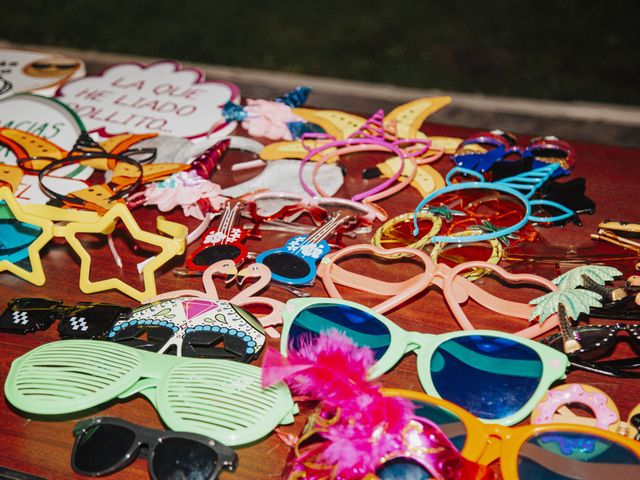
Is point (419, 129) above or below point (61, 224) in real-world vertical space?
above

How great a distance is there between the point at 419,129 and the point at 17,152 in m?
0.68

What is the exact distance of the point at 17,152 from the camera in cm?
121

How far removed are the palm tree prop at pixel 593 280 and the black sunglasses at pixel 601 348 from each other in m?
0.06

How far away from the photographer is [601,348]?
0.80 meters

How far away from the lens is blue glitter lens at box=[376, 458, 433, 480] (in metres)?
0.68

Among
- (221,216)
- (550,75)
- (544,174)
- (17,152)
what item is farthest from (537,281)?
(550,75)

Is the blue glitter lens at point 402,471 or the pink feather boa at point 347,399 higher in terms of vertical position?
the pink feather boa at point 347,399

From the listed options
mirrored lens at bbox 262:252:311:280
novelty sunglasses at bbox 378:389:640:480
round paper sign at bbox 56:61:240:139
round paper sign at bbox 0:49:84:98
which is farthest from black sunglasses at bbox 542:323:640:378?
round paper sign at bbox 0:49:84:98

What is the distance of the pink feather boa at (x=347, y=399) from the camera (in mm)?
662

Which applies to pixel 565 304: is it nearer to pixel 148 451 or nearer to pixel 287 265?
pixel 287 265

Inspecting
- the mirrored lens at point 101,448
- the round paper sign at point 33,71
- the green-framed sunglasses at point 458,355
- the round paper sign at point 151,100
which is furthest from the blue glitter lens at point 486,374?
the round paper sign at point 33,71

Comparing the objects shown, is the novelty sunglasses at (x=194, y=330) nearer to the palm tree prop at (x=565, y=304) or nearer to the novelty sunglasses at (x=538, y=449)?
the novelty sunglasses at (x=538, y=449)

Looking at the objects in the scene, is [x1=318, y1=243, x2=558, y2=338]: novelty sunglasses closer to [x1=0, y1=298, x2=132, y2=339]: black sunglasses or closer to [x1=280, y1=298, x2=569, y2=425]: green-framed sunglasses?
[x1=280, y1=298, x2=569, y2=425]: green-framed sunglasses

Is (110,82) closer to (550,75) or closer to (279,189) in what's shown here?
(279,189)
